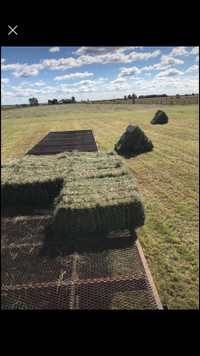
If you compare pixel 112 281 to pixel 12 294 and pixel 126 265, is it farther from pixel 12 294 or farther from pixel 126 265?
pixel 12 294

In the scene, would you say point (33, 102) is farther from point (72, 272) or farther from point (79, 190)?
point (72, 272)

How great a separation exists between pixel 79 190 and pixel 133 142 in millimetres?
9081

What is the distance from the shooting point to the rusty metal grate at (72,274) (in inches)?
131

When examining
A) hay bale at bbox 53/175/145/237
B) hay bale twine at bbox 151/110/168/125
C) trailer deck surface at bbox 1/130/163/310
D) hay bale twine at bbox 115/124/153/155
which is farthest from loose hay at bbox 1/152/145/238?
hay bale twine at bbox 151/110/168/125

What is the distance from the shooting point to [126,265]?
3977 mm

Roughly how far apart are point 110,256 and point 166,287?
4.33 ft

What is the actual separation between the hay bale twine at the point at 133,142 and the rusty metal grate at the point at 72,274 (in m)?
9.70

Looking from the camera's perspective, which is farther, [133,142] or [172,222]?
[133,142]

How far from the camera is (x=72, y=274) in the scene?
3824 millimetres

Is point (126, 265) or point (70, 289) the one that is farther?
point (126, 265)

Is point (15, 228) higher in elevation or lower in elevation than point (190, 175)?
lower

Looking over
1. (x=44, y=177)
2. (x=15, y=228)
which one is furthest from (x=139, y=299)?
(x=44, y=177)

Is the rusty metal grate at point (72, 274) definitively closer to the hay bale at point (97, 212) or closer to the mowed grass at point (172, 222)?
the hay bale at point (97, 212)

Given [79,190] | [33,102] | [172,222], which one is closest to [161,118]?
[172,222]
